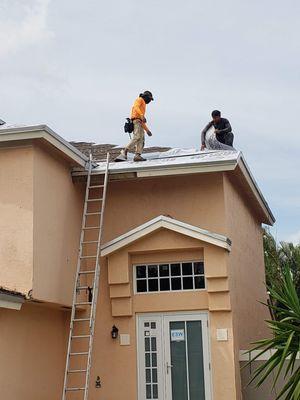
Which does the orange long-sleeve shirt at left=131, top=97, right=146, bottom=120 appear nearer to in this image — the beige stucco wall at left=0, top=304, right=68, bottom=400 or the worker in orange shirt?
the worker in orange shirt

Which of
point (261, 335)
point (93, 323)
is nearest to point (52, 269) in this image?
point (93, 323)

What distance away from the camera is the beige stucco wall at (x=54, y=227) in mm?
13406

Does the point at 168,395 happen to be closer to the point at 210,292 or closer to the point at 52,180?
the point at 210,292

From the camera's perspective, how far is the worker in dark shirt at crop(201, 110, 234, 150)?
17.6 meters

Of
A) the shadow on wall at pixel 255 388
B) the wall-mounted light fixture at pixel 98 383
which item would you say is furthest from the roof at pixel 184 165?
the wall-mounted light fixture at pixel 98 383


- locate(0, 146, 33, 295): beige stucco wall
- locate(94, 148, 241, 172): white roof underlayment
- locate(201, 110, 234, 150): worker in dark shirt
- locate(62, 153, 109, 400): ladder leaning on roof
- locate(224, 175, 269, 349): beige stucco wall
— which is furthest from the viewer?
locate(201, 110, 234, 150): worker in dark shirt

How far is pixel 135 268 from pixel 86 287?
3.80 ft

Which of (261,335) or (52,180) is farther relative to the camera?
(261,335)

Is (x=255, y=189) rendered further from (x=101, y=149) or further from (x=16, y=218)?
(x=16, y=218)

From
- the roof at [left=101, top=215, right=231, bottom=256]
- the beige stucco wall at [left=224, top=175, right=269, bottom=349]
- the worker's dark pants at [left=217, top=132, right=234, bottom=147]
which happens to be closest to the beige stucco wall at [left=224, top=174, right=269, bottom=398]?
the beige stucco wall at [left=224, top=175, right=269, bottom=349]

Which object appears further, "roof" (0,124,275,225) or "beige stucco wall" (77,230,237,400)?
"beige stucco wall" (77,230,237,400)

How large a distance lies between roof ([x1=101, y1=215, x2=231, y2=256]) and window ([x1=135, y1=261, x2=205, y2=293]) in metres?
0.80

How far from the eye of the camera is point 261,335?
18.8 metres

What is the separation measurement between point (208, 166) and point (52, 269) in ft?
12.6
